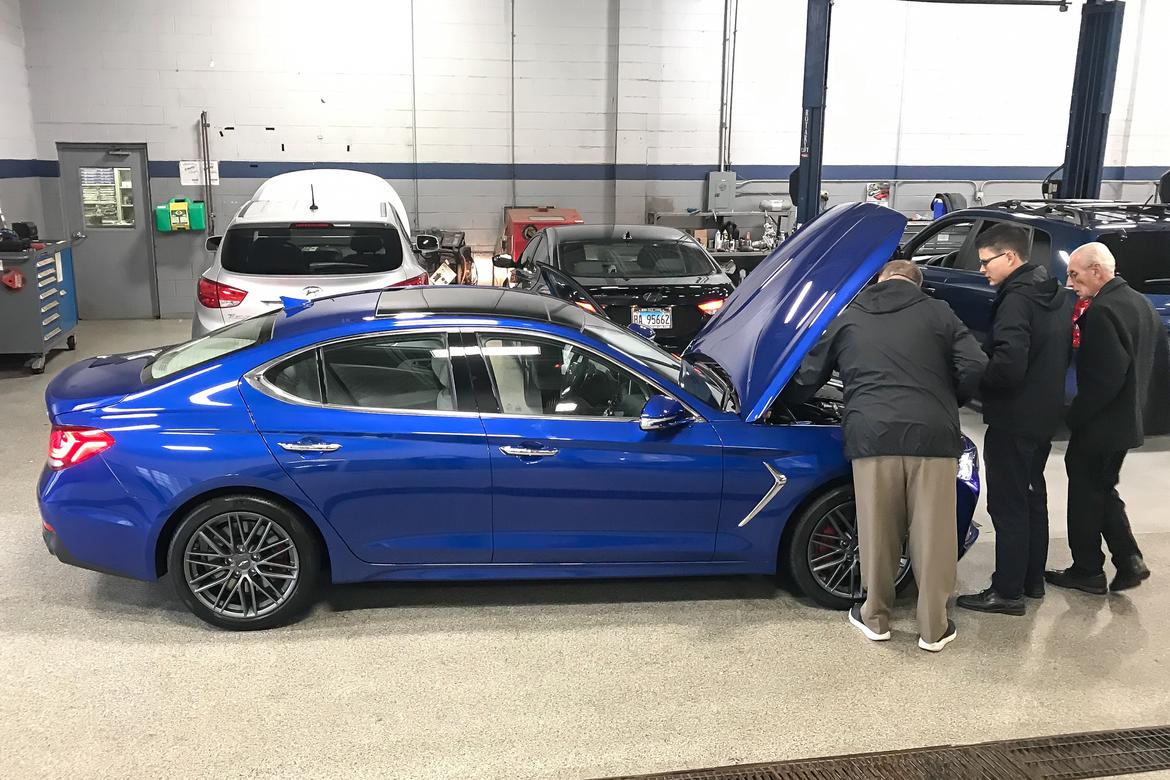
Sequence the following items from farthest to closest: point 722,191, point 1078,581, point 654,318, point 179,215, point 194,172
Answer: point 722,191
point 194,172
point 179,215
point 654,318
point 1078,581

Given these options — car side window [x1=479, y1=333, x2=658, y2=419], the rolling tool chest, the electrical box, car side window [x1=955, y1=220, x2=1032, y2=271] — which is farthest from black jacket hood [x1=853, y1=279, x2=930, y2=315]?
the electrical box

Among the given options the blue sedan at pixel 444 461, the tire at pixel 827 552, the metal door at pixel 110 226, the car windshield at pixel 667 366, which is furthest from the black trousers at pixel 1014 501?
the metal door at pixel 110 226

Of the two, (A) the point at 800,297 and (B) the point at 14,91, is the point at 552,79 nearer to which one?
(B) the point at 14,91

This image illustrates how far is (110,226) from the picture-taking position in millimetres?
12289

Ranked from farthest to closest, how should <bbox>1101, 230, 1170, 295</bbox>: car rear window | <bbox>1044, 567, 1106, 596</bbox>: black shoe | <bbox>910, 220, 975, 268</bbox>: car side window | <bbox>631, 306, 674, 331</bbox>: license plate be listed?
<bbox>910, 220, 975, 268</bbox>: car side window
<bbox>631, 306, 674, 331</bbox>: license plate
<bbox>1101, 230, 1170, 295</bbox>: car rear window
<bbox>1044, 567, 1106, 596</bbox>: black shoe

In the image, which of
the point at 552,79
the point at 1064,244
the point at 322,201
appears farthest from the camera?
the point at 552,79

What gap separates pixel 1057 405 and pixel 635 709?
231cm

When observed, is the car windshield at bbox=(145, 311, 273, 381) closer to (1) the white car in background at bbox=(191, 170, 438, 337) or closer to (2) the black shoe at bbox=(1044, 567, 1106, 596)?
(1) the white car in background at bbox=(191, 170, 438, 337)

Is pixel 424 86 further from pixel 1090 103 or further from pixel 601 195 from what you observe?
pixel 1090 103

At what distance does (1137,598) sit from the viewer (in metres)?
4.73

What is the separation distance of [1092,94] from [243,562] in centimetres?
1024

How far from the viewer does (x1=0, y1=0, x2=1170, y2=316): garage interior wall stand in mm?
11984

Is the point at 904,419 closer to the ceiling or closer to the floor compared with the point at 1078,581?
closer to the ceiling

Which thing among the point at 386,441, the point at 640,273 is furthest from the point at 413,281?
the point at 386,441
